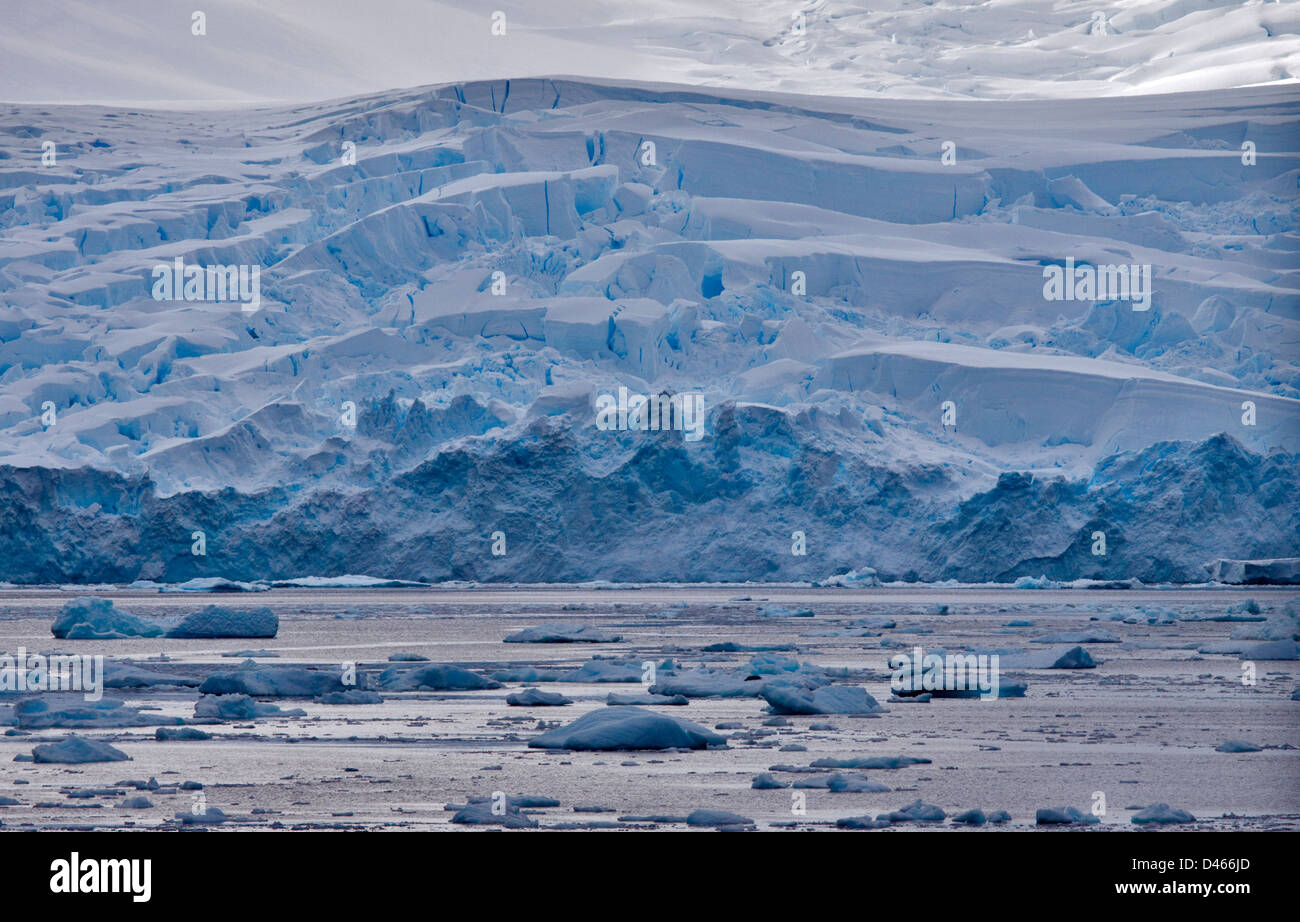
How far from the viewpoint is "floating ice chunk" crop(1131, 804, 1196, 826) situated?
5848mm

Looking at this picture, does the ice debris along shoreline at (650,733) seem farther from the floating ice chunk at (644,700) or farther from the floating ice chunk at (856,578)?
the floating ice chunk at (856,578)

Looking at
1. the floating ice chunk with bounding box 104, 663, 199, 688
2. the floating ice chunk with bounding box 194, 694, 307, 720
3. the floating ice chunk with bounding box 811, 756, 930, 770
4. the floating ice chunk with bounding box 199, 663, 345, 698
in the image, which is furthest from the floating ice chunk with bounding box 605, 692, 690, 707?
the floating ice chunk with bounding box 104, 663, 199, 688

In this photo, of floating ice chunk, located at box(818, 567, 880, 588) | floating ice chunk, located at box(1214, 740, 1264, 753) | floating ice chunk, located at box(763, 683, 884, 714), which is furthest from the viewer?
floating ice chunk, located at box(818, 567, 880, 588)

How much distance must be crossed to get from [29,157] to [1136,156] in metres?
27.4

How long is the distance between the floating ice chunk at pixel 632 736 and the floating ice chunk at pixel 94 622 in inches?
342

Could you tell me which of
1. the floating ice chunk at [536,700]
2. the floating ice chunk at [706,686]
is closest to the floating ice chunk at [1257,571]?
the floating ice chunk at [706,686]

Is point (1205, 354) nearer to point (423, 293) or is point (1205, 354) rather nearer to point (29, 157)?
point (423, 293)

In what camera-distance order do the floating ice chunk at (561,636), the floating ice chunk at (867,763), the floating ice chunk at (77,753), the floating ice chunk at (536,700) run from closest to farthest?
1. the floating ice chunk at (867,763)
2. the floating ice chunk at (77,753)
3. the floating ice chunk at (536,700)
4. the floating ice chunk at (561,636)

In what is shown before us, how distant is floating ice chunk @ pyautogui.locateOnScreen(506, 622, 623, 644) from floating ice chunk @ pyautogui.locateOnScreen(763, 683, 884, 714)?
19.1ft

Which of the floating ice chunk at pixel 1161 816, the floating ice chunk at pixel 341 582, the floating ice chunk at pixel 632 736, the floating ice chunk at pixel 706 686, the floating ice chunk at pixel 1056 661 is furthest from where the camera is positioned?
the floating ice chunk at pixel 341 582

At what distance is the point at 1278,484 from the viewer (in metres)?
24.0

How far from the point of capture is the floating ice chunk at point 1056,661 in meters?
12.8

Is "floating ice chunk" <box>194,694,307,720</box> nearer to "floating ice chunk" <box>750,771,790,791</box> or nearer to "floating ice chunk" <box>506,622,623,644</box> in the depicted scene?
"floating ice chunk" <box>750,771,790,791</box>
